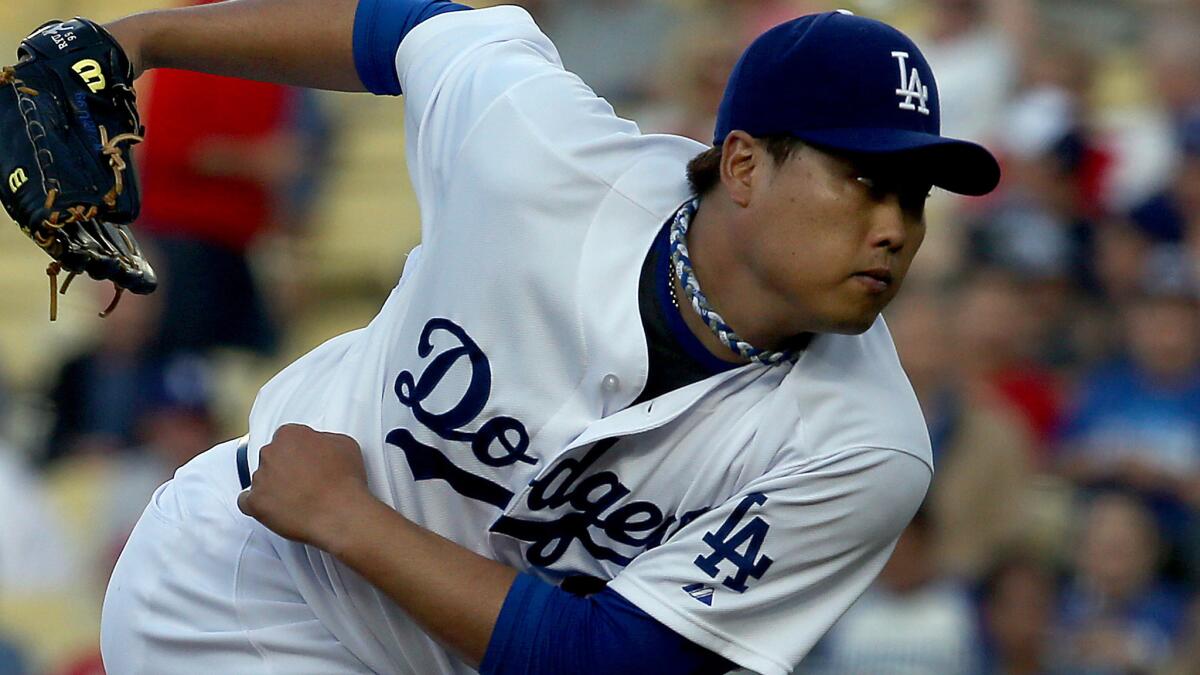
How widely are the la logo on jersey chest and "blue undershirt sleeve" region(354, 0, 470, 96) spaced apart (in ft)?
2.48

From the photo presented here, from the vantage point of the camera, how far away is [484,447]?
259 centimetres

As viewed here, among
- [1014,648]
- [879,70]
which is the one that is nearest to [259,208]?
[1014,648]

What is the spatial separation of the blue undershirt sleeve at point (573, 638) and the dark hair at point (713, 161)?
24.3 inches

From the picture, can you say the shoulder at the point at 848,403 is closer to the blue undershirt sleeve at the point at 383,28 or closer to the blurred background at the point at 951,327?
the blue undershirt sleeve at the point at 383,28

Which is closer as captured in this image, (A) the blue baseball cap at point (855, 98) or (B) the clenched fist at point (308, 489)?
(A) the blue baseball cap at point (855, 98)

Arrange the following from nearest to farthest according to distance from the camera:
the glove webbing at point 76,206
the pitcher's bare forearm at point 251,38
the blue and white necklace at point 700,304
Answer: the glove webbing at point 76,206, the blue and white necklace at point 700,304, the pitcher's bare forearm at point 251,38

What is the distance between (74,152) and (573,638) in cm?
99

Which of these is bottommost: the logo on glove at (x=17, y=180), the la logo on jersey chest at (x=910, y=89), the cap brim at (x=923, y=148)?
the logo on glove at (x=17, y=180)

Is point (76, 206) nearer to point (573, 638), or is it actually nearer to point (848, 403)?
point (573, 638)

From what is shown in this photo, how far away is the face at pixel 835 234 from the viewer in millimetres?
2359

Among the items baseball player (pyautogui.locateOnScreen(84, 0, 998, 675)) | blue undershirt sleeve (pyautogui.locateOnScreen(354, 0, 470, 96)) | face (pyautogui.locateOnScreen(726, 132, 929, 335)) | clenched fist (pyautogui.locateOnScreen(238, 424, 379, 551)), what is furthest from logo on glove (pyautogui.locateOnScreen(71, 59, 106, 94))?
face (pyautogui.locateOnScreen(726, 132, 929, 335))

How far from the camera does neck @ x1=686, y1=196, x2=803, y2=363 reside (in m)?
2.48

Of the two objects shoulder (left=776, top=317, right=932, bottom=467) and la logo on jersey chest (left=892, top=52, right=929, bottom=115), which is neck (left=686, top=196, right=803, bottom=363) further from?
la logo on jersey chest (left=892, top=52, right=929, bottom=115)

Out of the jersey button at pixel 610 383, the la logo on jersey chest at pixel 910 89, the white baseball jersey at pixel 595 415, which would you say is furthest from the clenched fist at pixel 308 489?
the la logo on jersey chest at pixel 910 89
